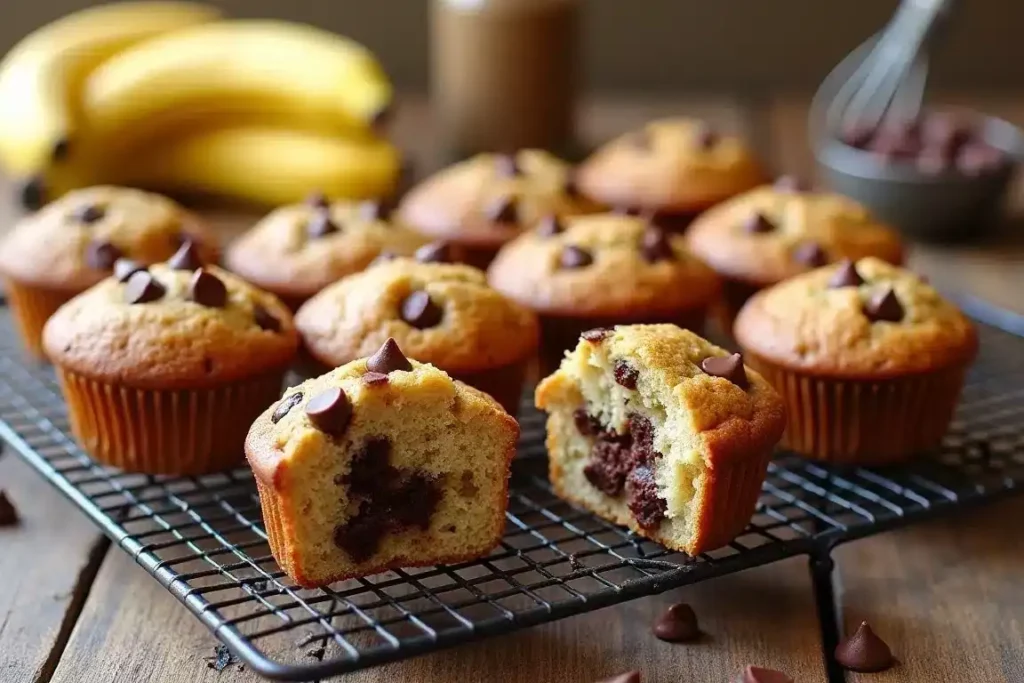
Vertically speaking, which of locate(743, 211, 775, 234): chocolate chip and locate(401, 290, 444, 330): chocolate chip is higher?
locate(401, 290, 444, 330): chocolate chip

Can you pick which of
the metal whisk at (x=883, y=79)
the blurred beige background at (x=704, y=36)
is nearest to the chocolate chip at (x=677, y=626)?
the metal whisk at (x=883, y=79)

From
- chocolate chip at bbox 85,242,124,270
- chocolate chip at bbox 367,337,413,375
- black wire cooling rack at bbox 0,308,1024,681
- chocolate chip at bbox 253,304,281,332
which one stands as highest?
chocolate chip at bbox 367,337,413,375

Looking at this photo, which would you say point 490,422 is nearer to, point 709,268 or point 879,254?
point 709,268

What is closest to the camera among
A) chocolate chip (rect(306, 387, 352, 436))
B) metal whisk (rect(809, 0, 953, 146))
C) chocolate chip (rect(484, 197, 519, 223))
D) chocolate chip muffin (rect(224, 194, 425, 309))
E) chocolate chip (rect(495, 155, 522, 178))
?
chocolate chip (rect(306, 387, 352, 436))

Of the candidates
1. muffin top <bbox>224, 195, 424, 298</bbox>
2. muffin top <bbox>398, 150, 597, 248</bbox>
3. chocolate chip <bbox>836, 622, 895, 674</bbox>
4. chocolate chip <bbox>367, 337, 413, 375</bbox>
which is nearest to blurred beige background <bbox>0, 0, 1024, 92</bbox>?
muffin top <bbox>398, 150, 597, 248</bbox>

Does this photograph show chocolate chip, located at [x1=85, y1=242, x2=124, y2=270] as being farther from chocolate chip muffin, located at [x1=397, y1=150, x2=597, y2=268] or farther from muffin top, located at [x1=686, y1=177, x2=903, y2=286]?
muffin top, located at [x1=686, y1=177, x2=903, y2=286]

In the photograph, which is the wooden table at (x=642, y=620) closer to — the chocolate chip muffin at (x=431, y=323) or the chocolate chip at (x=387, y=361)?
the chocolate chip at (x=387, y=361)

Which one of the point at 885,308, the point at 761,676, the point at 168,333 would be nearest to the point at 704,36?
the point at 885,308
